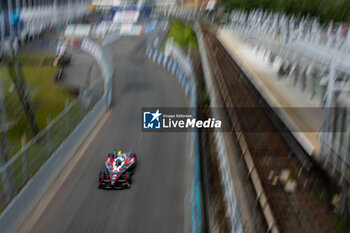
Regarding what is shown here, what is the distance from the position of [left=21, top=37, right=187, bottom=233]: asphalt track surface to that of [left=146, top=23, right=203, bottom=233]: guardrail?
2.18ft

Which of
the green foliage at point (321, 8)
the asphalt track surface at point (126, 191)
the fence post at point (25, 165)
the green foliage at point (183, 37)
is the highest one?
the green foliage at point (321, 8)

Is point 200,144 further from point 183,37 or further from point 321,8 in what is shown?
point 183,37

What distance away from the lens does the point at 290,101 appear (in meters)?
17.8

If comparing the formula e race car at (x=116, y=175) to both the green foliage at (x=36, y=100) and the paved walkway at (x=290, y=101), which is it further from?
the paved walkway at (x=290, y=101)

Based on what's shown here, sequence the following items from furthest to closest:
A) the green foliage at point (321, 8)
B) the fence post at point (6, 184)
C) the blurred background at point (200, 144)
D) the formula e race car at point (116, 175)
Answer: the green foliage at point (321, 8)
the formula e race car at point (116, 175)
the fence post at point (6, 184)
the blurred background at point (200, 144)

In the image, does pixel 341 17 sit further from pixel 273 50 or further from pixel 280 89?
pixel 273 50

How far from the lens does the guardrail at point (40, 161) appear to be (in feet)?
33.2

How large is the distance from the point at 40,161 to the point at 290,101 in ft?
36.4

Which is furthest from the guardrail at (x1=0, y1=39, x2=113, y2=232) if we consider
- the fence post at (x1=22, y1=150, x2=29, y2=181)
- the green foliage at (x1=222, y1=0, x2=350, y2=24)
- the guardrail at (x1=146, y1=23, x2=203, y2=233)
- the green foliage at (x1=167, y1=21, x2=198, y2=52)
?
the green foliage at (x1=167, y1=21, x2=198, y2=52)

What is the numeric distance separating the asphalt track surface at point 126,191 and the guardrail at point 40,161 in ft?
1.65

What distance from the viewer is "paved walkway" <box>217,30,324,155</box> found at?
12.8m

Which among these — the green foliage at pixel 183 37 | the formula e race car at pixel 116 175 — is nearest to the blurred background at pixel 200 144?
the formula e race car at pixel 116 175

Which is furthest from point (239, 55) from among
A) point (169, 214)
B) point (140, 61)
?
point (169, 214)

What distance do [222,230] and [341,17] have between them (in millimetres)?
15981
